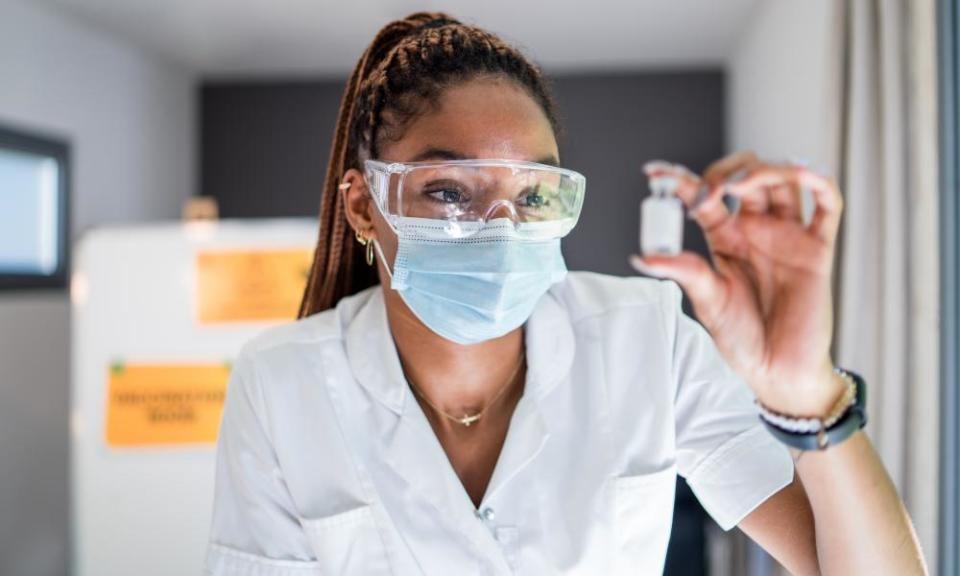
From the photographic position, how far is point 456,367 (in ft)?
3.84

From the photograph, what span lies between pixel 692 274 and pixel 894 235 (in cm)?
140

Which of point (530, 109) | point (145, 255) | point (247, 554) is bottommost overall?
point (247, 554)

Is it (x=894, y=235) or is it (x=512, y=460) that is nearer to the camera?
(x=512, y=460)

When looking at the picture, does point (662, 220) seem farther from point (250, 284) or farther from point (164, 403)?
point (164, 403)

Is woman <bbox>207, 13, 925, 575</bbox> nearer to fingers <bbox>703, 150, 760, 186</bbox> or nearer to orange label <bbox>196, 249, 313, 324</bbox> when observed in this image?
fingers <bbox>703, 150, 760, 186</bbox>

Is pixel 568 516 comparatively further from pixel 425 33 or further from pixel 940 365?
pixel 940 365

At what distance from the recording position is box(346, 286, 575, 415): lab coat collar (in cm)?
113

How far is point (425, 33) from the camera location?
1.16 metres

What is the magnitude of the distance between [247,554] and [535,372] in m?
0.50

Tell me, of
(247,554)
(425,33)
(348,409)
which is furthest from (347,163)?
(247,554)

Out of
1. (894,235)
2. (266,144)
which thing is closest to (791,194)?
(894,235)

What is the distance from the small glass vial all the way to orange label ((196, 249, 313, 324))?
6.37ft

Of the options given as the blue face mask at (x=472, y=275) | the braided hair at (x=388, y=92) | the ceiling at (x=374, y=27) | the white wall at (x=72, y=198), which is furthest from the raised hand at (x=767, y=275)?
the white wall at (x=72, y=198)

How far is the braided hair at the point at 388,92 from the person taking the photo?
1.09 metres
